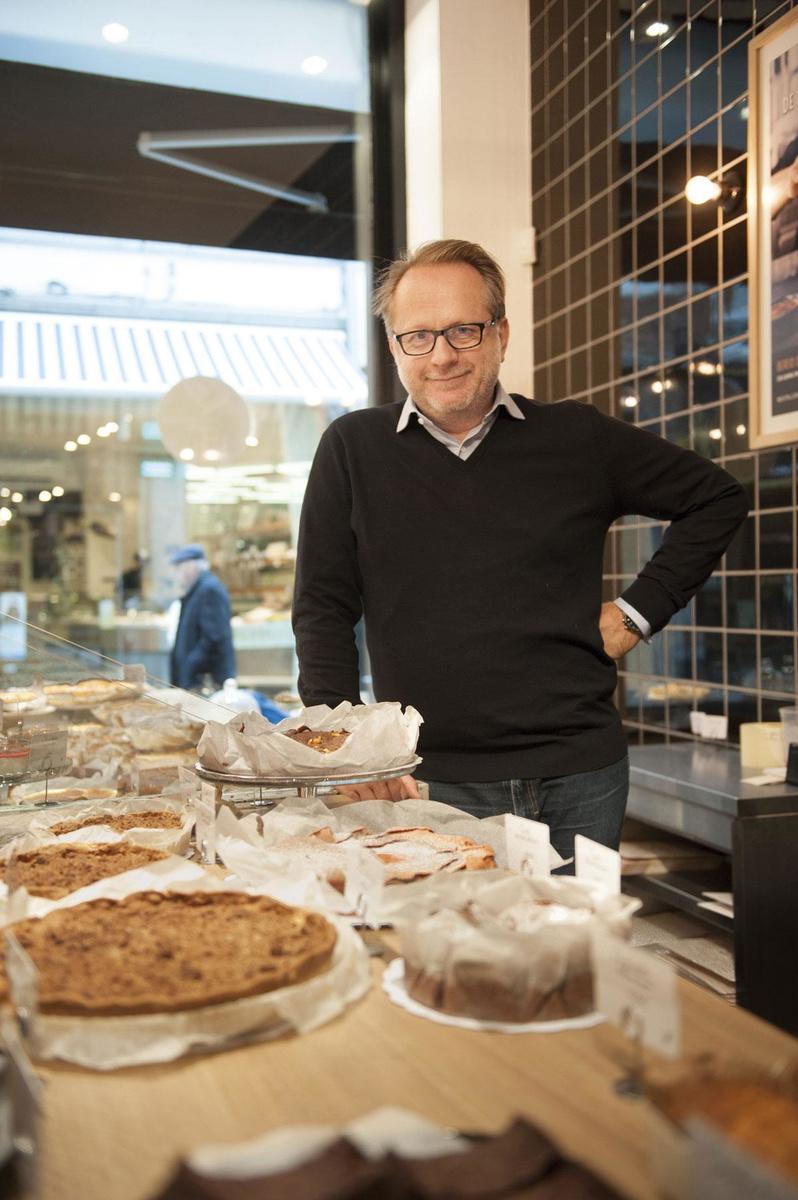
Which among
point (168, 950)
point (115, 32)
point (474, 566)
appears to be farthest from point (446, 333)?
point (115, 32)

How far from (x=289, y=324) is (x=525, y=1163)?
4105mm

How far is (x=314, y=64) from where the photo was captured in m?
4.48

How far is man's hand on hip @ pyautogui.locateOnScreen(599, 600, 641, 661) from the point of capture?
2.23m

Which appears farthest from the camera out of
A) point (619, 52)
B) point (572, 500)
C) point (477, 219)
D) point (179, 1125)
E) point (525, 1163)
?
point (477, 219)

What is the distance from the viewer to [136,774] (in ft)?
6.42

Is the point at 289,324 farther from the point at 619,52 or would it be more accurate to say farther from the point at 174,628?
the point at 619,52

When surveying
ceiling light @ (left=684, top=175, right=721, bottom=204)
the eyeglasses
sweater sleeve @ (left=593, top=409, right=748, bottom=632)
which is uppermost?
ceiling light @ (left=684, top=175, right=721, bottom=204)

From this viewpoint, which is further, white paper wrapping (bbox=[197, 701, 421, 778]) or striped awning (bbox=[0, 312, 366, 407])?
striped awning (bbox=[0, 312, 366, 407])

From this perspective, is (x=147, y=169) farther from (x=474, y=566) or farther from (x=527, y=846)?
(x=527, y=846)

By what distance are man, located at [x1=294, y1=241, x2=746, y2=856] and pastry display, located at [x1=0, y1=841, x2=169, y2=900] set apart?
26.7 inches

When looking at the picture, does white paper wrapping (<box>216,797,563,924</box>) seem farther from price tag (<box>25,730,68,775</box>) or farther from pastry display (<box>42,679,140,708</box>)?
pastry display (<box>42,679,140,708</box>)

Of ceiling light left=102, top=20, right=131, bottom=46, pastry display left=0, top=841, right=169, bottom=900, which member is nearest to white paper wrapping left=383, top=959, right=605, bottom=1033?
pastry display left=0, top=841, right=169, bottom=900

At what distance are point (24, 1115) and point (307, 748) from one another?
2.79 ft

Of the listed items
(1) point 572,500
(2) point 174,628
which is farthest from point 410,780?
(2) point 174,628
